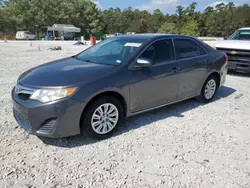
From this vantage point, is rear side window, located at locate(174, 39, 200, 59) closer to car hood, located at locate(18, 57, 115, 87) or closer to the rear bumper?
car hood, located at locate(18, 57, 115, 87)

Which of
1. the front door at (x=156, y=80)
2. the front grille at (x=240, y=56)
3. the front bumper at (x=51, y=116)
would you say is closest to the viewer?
the front bumper at (x=51, y=116)

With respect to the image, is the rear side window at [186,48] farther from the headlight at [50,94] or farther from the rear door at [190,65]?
the headlight at [50,94]

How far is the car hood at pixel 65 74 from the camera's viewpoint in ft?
10.5

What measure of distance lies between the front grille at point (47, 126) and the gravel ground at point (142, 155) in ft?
0.93

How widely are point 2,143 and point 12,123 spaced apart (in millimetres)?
658

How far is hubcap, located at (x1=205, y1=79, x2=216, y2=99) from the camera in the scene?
532 centimetres

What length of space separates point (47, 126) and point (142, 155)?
52.8 inches

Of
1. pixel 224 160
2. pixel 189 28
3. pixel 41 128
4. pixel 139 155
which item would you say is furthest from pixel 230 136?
pixel 189 28

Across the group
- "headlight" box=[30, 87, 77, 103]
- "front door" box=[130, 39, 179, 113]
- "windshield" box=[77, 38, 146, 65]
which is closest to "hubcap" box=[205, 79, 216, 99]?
"front door" box=[130, 39, 179, 113]

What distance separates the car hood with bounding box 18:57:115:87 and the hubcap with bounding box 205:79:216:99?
2.67 metres

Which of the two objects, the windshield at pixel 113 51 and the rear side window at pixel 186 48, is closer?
the windshield at pixel 113 51

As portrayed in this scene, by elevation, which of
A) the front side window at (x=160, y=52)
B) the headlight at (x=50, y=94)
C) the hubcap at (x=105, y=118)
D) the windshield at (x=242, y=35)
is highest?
the windshield at (x=242, y=35)

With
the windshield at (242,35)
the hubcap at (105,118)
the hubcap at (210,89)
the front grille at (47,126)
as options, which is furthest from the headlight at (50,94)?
the windshield at (242,35)

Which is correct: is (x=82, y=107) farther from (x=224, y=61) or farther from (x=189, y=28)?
(x=189, y=28)
